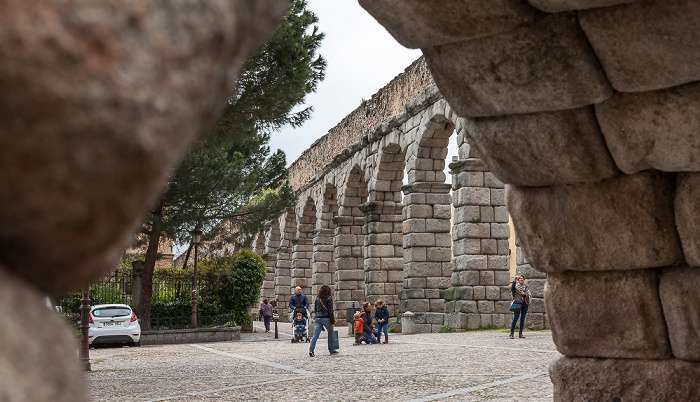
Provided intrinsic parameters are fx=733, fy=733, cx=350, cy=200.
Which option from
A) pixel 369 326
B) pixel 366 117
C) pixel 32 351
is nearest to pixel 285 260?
pixel 366 117

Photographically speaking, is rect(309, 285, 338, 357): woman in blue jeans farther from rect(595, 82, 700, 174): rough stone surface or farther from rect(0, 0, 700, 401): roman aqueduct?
rect(595, 82, 700, 174): rough stone surface

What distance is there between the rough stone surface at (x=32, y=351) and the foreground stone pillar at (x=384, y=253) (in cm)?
1924

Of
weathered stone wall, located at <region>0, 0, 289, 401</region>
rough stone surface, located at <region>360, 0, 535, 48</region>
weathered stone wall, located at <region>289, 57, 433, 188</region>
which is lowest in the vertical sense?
weathered stone wall, located at <region>0, 0, 289, 401</region>

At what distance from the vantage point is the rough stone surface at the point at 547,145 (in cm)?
352

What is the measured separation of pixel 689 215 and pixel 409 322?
13.8 meters

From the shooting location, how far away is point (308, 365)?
996 cm

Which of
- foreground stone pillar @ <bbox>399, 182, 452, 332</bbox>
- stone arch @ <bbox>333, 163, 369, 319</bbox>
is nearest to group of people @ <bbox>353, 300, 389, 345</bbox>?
foreground stone pillar @ <bbox>399, 182, 452, 332</bbox>

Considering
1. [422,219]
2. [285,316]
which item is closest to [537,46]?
[422,219]

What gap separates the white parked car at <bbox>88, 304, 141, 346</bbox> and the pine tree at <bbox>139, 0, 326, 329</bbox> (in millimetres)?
1822

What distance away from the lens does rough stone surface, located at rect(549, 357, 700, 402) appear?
12.0 ft

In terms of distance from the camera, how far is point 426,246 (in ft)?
58.1

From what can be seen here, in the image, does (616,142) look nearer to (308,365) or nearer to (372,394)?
(372,394)

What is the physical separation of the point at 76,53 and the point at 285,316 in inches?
1282

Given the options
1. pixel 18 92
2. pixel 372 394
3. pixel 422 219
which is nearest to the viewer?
pixel 18 92
